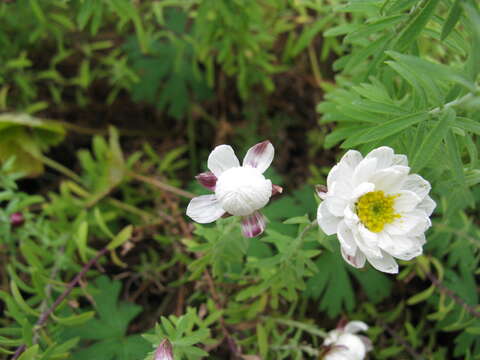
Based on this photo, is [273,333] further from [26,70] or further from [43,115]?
[26,70]

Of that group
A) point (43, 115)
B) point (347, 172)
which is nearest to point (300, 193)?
point (347, 172)

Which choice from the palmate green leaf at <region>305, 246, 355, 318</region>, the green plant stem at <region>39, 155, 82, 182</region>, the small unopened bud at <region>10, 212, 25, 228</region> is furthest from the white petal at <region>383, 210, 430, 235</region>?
the green plant stem at <region>39, 155, 82, 182</region>

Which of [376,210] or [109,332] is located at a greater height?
[376,210]

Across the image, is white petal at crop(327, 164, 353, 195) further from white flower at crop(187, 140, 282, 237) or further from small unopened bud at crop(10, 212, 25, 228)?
small unopened bud at crop(10, 212, 25, 228)

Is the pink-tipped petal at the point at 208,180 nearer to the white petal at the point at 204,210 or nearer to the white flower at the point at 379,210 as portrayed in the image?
the white petal at the point at 204,210

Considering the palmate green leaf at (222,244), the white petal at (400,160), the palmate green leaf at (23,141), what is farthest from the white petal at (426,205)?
the palmate green leaf at (23,141)

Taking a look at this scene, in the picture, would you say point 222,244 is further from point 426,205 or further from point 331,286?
point 331,286

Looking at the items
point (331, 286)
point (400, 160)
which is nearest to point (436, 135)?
point (400, 160)
